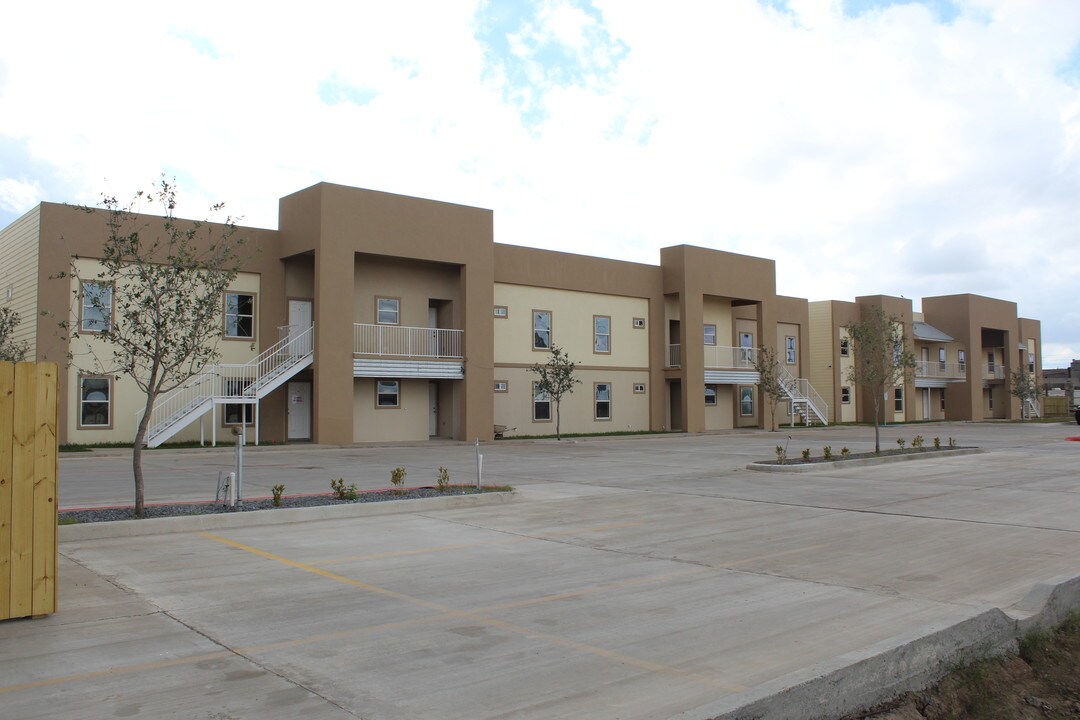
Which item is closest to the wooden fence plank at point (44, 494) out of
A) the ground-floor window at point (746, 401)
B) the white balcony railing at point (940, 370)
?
the ground-floor window at point (746, 401)

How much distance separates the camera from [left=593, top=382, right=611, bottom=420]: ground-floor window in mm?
37650

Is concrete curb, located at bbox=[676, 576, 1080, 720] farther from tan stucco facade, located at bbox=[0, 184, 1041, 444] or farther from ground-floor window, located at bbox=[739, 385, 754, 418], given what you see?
ground-floor window, located at bbox=[739, 385, 754, 418]

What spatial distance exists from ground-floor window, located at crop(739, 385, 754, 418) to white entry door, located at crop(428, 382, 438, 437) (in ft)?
60.5

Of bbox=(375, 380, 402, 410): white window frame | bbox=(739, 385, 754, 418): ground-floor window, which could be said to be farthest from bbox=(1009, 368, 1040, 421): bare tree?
bbox=(375, 380, 402, 410): white window frame

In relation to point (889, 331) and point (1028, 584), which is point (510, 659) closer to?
point (1028, 584)

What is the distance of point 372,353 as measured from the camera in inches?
1169

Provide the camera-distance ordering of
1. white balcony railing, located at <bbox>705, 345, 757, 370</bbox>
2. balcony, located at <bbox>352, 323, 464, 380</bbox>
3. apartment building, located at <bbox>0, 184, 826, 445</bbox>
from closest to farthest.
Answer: apartment building, located at <bbox>0, 184, 826, 445</bbox>, balcony, located at <bbox>352, 323, 464, 380</bbox>, white balcony railing, located at <bbox>705, 345, 757, 370</bbox>

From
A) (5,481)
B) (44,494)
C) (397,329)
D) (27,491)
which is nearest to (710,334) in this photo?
(397,329)

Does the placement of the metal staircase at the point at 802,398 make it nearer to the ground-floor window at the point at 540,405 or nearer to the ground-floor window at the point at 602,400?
the ground-floor window at the point at 602,400

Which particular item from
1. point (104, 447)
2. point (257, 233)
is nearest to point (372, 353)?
point (257, 233)

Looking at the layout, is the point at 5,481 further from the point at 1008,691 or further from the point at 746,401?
the point at 746,401

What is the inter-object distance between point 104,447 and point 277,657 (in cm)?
2221

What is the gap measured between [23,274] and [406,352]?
1257cm

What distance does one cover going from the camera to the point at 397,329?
3133cm
